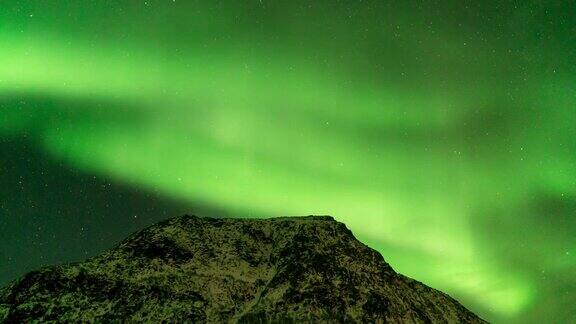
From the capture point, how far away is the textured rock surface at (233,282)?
94.4 meters

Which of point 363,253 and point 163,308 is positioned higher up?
point 363,253

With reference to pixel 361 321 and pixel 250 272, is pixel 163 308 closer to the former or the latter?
pixel 250 272

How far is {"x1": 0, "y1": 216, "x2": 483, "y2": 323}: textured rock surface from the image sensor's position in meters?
94.4

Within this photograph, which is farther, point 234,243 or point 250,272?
point 234,243

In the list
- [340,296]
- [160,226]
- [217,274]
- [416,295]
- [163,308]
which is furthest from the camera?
[160,226]

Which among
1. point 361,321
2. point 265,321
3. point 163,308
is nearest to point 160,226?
point 163,308

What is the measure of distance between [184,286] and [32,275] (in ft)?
94.7

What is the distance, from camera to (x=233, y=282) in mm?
110125

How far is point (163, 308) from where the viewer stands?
95500 millimetres

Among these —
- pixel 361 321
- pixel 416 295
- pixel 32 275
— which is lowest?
pixel 32 275

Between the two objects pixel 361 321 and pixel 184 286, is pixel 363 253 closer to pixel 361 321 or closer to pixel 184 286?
pixel 361 321

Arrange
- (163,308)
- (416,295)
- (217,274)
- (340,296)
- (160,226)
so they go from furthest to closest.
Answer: (160,226)
(416,295)
(217,274)
(340,296)
(163,308)

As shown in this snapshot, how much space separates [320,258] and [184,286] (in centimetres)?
3111

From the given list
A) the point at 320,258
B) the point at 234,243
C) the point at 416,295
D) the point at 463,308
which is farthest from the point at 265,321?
the point at 463,308
